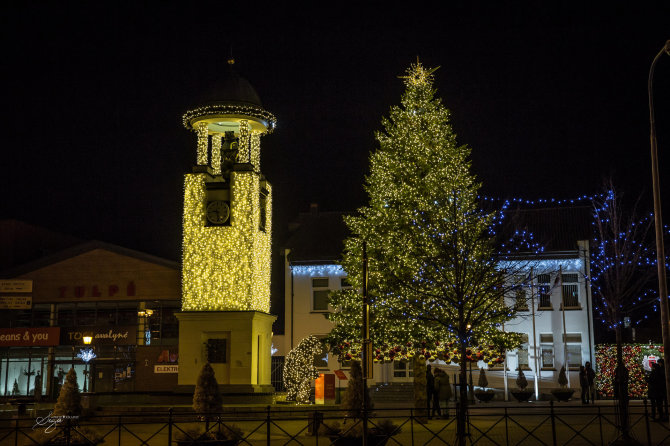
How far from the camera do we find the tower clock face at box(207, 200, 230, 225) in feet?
105

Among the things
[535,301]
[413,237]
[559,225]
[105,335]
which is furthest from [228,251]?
[559,225]

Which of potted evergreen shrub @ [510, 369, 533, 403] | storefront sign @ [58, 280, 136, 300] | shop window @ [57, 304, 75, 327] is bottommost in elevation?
potted evergreen shrub @ [510, 369, 533, 403]

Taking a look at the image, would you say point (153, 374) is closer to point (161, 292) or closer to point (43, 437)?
point (161, 292)

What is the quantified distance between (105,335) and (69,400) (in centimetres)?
2240

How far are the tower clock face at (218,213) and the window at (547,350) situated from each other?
19.9m

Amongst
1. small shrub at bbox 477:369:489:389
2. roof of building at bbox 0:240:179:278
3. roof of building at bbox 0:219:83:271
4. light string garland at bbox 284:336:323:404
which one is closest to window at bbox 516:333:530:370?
small shrub at bbox 477:369:489:389

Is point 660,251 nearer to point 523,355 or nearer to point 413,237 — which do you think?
point 413,237

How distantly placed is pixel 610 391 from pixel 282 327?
786 inches

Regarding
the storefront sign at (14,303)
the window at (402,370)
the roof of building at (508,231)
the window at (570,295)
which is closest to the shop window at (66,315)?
the storefront sign at (14,303)

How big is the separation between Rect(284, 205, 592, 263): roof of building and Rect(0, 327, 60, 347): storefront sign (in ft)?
48.0

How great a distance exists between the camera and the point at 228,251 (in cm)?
3184

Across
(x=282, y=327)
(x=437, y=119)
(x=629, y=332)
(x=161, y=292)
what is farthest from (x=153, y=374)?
(x=629, y=332)

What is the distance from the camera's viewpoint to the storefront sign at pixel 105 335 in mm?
45188

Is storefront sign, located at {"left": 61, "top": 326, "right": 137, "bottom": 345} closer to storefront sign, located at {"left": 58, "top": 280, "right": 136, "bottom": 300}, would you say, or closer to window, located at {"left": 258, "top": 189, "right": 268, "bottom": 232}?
storefront sign, located at {"left": 58, "top": 280, "right": 136, "bottom": 300}
